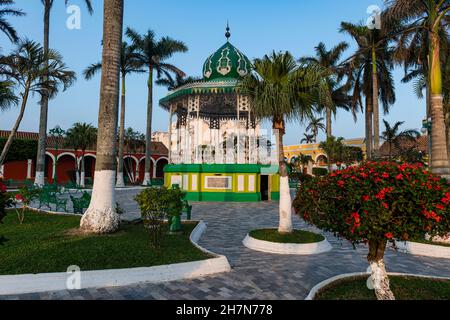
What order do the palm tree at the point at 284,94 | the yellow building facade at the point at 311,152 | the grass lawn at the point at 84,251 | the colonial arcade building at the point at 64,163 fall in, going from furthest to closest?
the yellow building facade at the point at 311,152, the colonial arcade building at the point at 64,163, the palm tree at the point at 284,94, the grass lawn at the point at 84,251

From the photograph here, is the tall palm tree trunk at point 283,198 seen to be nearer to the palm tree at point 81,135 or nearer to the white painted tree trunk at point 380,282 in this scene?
the white painted tree trunk at point 380,282

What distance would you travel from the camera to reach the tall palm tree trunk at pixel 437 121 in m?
9.05

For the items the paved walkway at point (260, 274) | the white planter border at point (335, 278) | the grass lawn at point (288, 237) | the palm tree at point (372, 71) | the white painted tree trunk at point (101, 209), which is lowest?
the paved walkway at point (260, 274)

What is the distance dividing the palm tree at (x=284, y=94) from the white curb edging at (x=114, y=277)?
11.8 feet

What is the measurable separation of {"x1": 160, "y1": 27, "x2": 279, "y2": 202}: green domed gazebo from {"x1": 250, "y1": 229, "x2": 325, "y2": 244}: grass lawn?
11333 millimetres

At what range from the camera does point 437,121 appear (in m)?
9.24

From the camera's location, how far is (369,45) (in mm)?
20703

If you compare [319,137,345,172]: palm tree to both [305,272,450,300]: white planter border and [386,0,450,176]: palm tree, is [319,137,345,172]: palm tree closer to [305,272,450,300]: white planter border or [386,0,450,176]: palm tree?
[386,0,450,176]: palm tree

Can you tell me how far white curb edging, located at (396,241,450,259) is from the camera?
7680 millimetres

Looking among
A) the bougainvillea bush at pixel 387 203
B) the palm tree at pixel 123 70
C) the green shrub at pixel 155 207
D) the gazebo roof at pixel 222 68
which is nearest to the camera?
the bougainvillea bush at pixel 387 203

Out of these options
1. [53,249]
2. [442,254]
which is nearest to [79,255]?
[53,249]

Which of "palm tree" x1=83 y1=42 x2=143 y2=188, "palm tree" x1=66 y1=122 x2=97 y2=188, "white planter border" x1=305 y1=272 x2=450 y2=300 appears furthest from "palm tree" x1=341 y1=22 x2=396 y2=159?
"palm tree" x1=66 y1=122 x2=97 y2=188

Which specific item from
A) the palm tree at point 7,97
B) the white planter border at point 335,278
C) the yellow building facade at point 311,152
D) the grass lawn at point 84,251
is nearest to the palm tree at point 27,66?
the palm tree at point 7,97
